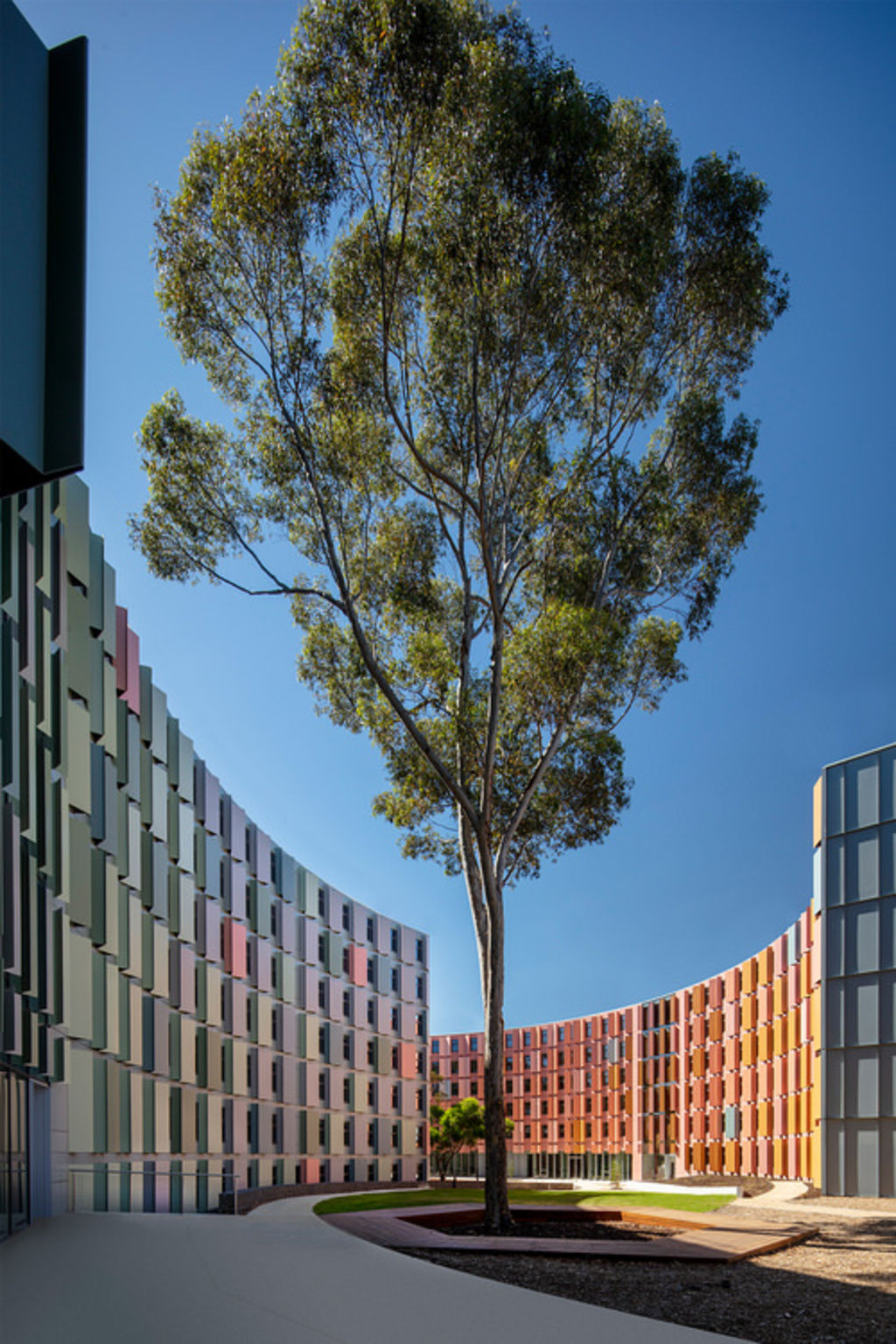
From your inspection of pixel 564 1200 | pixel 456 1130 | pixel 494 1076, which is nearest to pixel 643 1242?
pixel 494 1076

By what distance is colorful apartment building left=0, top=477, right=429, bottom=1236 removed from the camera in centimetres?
1770

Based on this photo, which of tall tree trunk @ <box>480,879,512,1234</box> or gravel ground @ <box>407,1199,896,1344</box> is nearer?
gravel ground @ <box>407,1199,896,1344</box>

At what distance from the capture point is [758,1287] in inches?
500

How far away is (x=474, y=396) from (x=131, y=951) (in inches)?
557

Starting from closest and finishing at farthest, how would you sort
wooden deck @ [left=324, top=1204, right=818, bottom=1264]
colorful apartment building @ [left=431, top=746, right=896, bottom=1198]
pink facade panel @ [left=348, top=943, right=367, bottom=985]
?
1. wooden deck @ [left=324, top=1204, right=818, bottom=1264]
2. colorful apartment building @ [left=431, top=746, right=896, bottom=1198]
3. pink facade panel @ [left=348, top=943, right=367, bottom=985]

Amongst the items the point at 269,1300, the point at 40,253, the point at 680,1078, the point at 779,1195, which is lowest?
the point at 680,1078

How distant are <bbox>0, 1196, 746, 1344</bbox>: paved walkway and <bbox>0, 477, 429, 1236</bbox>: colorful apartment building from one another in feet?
10.2

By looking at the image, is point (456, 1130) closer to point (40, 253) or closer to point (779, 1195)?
point (779, 1195)

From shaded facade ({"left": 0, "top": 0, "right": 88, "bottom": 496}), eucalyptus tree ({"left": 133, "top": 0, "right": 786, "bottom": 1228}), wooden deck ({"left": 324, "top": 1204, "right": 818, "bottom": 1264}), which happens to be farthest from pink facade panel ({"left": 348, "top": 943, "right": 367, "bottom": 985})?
shaded facade ({"left": 0, "top": 0, "right": 88, "bottom": 496})

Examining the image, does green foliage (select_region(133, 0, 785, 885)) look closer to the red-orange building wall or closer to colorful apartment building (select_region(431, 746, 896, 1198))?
colorful apartment building (select_region(431, 746, 896, 1198))

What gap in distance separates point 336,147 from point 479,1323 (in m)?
18.1

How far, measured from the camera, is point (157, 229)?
74.0ft

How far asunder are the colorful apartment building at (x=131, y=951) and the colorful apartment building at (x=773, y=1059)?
1400 cm

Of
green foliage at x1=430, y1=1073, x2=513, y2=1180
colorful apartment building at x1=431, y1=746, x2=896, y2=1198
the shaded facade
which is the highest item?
the shaded facade
